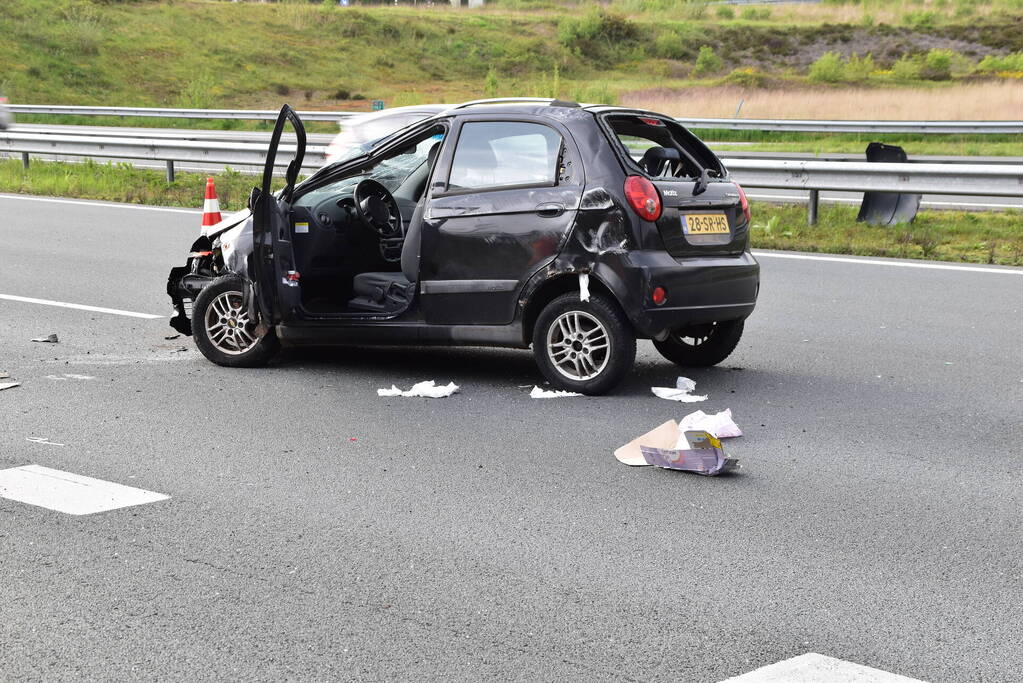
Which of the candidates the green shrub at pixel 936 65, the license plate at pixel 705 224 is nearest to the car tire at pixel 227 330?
the license plate at pixel 705 224

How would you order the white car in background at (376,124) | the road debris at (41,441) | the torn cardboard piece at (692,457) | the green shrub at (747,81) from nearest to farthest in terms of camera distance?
1. the torn cardboard piece at (692,457)
2. the road debris at (41,441)
3. the white car in background at (376,124)
4. the green shrub at (747,81)

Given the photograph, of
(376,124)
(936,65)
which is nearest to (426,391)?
(376,124)

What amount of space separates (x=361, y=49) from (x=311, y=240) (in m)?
59.8

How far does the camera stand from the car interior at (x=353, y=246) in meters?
8.04

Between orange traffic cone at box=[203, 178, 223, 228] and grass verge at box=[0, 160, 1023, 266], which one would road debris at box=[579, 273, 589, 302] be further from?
grass verge at box=[0, 160, 1023, 266]

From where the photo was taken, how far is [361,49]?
6594cm

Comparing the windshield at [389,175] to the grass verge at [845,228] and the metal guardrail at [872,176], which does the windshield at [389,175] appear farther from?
the metal guardrail at [872,176]

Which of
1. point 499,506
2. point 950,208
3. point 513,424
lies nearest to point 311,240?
point 513,424

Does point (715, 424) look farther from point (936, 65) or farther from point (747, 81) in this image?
point (936, 65)

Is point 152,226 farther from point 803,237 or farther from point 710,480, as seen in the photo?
point 710,480

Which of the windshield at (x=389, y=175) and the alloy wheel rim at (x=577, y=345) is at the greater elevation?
the windshield at (x=389, y=175)

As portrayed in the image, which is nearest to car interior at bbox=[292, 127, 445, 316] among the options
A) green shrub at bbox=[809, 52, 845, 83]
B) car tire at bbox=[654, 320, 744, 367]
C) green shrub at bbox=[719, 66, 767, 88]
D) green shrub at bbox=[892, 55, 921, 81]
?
car tire at bbox=[654, 320, 744, 367]

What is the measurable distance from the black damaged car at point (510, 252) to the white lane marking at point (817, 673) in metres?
3.53

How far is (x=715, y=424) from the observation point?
21.2ft
